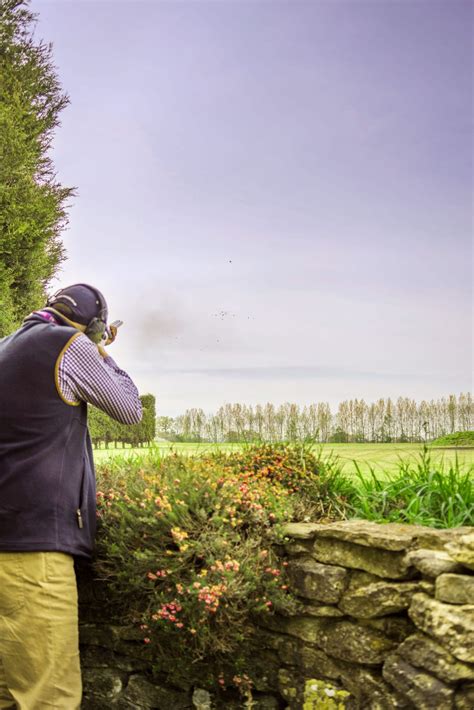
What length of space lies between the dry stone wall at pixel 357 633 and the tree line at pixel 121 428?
285 inches

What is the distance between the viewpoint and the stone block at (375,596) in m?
3.24

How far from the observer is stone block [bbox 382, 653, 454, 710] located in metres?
3.00

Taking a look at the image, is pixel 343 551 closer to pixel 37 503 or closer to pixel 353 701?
pixel 353 701

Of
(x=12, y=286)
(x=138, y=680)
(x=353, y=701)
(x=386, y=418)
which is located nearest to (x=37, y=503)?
(x=138, y=680)

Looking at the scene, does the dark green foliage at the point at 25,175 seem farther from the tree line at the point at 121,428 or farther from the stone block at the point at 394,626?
the stone block at the point at 394,626

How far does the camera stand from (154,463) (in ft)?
15.6

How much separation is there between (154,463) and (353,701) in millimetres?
2162

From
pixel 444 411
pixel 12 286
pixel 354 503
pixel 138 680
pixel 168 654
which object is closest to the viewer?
pixel 168 654

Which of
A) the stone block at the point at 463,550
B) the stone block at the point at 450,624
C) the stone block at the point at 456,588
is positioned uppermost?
the stone block at the point at 463,550

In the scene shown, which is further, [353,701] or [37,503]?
A: [353,701]

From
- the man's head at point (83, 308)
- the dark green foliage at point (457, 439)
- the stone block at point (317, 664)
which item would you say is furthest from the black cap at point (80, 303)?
the dark green foliage at point (457, 439)

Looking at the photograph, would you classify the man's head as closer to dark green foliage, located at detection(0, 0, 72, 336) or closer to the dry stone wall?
the dry stone wall

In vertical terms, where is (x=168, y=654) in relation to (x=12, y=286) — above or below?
below

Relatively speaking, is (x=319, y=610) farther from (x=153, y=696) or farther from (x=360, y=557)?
(x=153, y=696)
